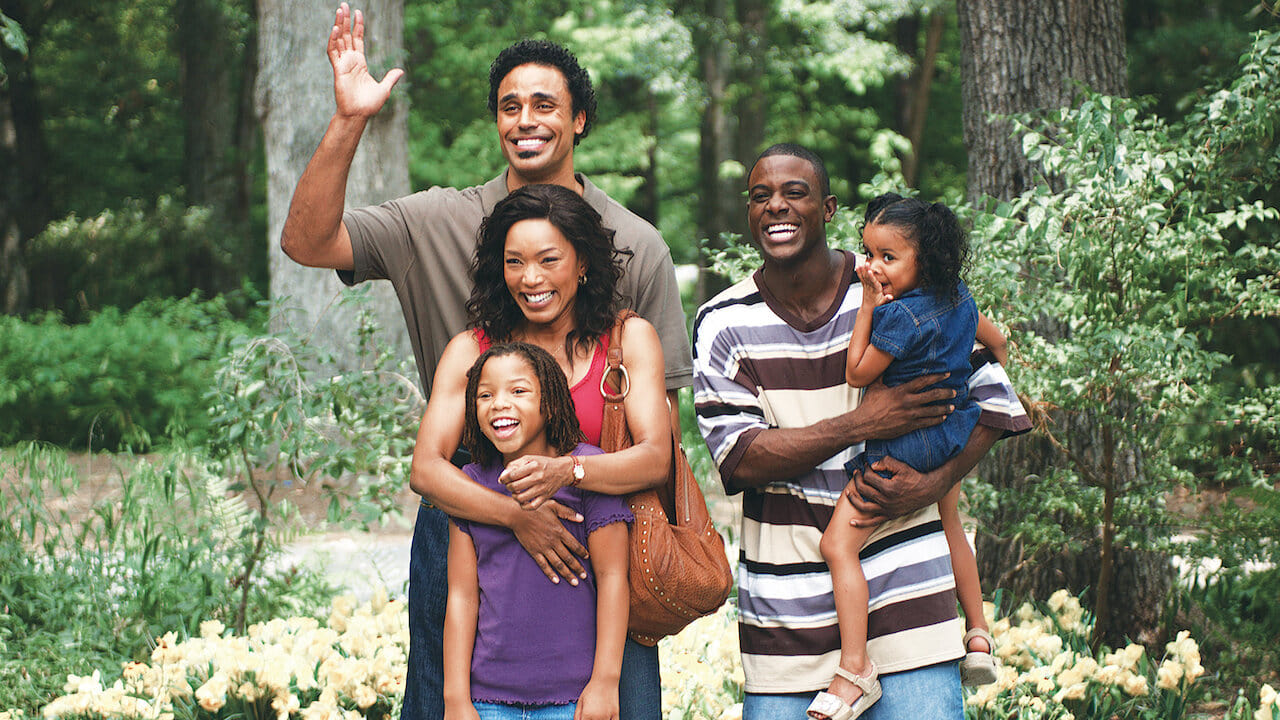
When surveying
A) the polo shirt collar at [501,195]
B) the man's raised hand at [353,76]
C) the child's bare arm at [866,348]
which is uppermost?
the man's raised hand at [353,76]

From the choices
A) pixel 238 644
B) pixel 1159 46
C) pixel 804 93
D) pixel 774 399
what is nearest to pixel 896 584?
pixel 774 399

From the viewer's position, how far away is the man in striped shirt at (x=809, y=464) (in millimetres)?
2410

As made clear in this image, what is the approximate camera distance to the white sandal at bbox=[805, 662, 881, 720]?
2.31 meters

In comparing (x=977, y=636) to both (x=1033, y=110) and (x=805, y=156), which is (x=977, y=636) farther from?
(x=1033, y=110)

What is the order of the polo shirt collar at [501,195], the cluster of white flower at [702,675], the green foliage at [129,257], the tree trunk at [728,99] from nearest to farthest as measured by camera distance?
the polo shirt collar at [501,195] < the cluster of white flower at [702,675] < the tree trunk at [728,99] < the green foliage at [129,257]

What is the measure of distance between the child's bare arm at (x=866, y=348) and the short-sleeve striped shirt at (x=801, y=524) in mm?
82

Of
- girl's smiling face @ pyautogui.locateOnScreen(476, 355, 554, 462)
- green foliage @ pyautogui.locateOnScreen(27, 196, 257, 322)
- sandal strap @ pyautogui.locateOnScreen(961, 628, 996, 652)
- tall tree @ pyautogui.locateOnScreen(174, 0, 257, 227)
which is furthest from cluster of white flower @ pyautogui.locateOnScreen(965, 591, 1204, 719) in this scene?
tall tree @ pyautogui.locateOnScreen(174, 0, 257, 227)

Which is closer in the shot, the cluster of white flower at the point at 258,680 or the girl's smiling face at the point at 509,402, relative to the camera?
the girl's smiling face at the point at 509,402

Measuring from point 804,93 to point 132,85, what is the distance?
11.7 m

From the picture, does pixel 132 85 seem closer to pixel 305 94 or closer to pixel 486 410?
pixel 305 94

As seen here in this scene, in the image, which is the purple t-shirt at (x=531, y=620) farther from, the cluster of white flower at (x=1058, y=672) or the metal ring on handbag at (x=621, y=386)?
the cluster of white flower at (x=1058, y=672)

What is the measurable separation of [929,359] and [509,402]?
89 cm

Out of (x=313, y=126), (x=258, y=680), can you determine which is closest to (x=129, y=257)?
(x=313, y=126)

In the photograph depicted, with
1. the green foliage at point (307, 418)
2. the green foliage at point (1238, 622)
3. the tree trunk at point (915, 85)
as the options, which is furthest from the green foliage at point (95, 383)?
the tree trunk at point (915, 85)
